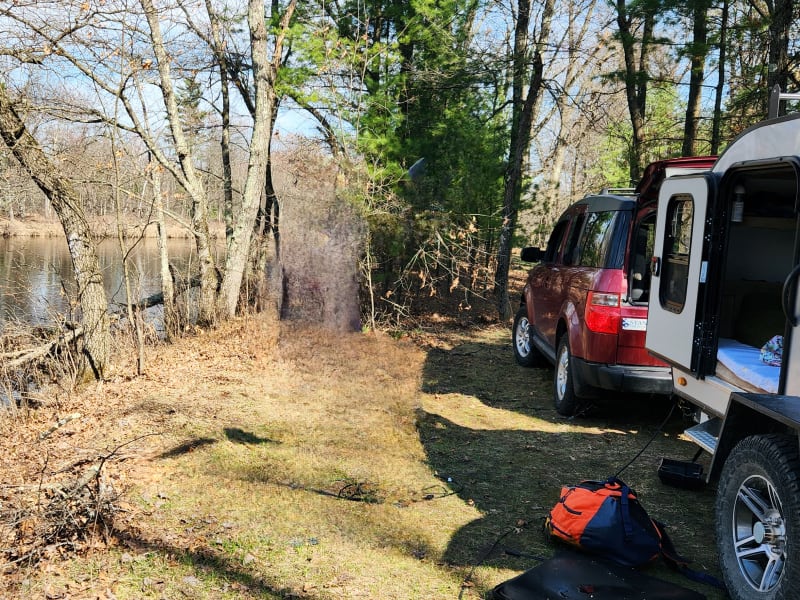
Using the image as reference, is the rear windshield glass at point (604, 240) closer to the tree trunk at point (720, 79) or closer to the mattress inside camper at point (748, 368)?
the mattress inside camper at point (748, 368)

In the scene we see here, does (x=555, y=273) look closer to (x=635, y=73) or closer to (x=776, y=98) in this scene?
(x=776, y=98)

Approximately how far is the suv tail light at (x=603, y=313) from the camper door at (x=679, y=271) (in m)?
0.65

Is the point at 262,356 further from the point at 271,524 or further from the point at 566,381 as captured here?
the point at 271,524

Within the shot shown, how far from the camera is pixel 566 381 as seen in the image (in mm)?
6977

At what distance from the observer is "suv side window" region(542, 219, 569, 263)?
828 cm

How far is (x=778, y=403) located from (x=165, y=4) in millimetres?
11892

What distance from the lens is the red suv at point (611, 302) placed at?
6066mm

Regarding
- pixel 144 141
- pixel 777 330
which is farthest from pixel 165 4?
pixel 777 330

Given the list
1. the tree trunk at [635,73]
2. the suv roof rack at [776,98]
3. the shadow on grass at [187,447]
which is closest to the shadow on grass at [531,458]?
the shadow on grass at [187,447]

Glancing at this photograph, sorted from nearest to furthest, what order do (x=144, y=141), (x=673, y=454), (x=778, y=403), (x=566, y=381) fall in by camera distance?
(x=778, y=403)
(x=673, y=454)
(x=566, y=381)
(x=144, y=141)

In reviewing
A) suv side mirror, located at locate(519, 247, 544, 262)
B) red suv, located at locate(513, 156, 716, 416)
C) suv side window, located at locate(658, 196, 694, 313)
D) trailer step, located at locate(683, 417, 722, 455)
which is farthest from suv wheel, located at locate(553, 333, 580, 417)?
trailer step, located at locate(683, 417, 722, 455)

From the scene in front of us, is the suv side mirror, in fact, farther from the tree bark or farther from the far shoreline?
the far shoreline

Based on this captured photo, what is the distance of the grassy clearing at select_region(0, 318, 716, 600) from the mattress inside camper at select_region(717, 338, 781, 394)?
1.11 metres

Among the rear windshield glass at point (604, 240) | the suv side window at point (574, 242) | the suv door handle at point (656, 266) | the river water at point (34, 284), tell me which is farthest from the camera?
the river water at point (34, 284)
